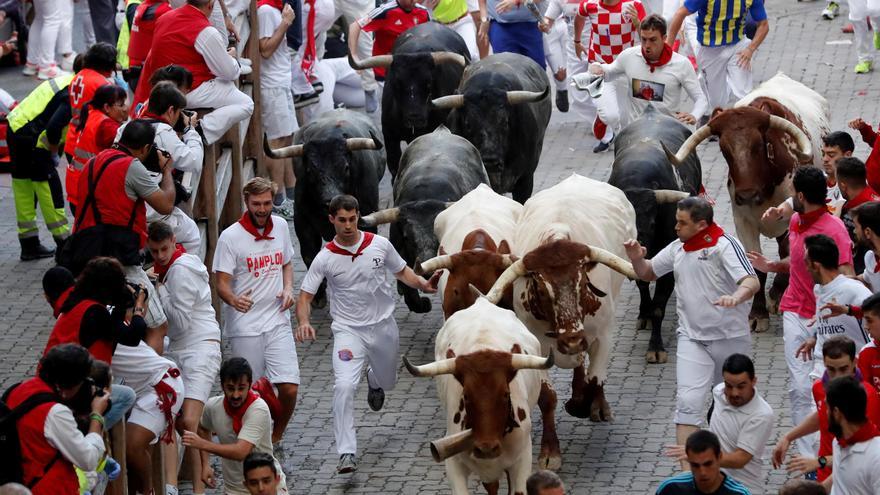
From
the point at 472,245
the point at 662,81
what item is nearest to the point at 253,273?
the point at 472,245

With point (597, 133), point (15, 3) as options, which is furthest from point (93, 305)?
point (15, 3)

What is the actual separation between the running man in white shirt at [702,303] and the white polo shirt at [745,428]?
0.92 meters

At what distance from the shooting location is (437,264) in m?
11.6

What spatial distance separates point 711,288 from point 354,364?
2.58 metres

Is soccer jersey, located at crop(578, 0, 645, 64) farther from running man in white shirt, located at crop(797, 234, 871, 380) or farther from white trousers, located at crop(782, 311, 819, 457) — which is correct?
running man in white shirt, located at crop(797, 234, 871, 380)

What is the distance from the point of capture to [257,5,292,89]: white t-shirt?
1698 cm

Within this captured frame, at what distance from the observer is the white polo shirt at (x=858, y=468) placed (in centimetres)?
847

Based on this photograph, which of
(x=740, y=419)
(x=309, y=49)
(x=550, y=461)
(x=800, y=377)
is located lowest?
(x=309, y=49)

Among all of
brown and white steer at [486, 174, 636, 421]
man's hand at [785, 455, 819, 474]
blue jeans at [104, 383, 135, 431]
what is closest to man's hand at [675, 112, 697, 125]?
brown and white steer at [486, 174, 636, 421]

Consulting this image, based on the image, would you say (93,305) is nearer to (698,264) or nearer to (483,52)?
(698,264)

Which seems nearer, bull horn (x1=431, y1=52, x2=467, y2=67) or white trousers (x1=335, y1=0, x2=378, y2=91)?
bull horn (x1=431, y1=52, x2=467, y2=67)

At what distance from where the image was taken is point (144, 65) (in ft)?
43.7

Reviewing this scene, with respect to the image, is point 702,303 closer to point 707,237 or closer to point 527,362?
point 707,237

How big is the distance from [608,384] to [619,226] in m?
1.31
